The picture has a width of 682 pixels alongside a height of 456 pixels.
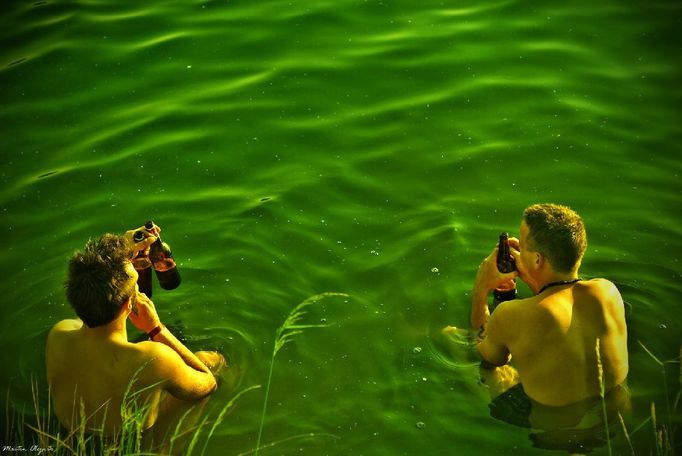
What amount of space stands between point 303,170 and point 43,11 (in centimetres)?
449

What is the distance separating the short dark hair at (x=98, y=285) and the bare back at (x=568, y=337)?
2154 millimetres

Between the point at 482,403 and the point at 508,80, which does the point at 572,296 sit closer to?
the point at 482,403

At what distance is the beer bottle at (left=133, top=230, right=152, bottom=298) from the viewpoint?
540 centimetres

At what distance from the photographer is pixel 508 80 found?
866 centimetres

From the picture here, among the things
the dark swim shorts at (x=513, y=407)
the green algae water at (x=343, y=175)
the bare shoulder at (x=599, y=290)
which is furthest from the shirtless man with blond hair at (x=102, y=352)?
the bare shoulder at (x=599, y=290)

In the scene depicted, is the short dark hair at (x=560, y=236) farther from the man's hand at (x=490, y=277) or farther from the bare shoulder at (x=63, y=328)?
the bare shoulder at (x=63, y=328)

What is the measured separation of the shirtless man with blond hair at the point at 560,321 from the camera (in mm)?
4730

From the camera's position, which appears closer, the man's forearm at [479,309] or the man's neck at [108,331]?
the man's neck at [108,331]

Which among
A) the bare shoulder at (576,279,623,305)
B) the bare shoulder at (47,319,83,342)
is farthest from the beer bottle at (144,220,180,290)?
the bare shoulder at (576,279,623,305)

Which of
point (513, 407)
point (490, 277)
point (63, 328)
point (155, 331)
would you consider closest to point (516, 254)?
point (490, 277)

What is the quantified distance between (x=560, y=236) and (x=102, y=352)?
2.61 metres

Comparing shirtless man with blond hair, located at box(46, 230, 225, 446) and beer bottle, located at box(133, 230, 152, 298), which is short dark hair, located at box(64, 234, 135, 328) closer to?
shirtless man with blond hair, located at box(46, 230, 225, 446)

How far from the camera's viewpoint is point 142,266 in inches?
221

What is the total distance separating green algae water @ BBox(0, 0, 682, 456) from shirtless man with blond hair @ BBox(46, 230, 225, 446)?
46cm
